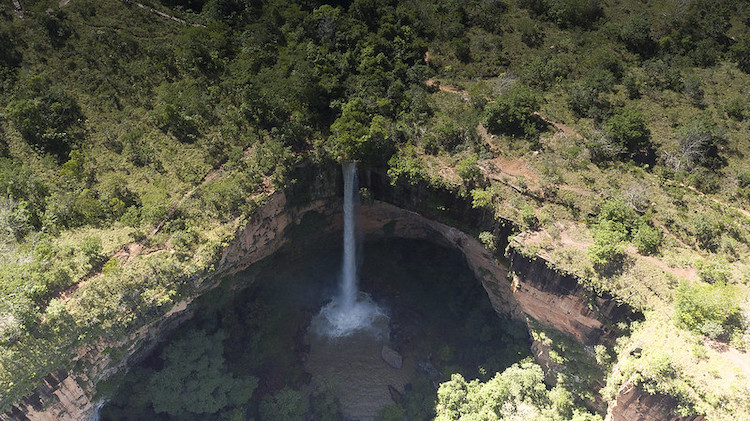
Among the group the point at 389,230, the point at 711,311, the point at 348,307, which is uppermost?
the point at 711,311

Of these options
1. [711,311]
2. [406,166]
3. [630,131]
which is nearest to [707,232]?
[711,311]

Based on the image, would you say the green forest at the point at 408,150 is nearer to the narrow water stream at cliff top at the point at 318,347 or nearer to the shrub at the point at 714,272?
the shrub at the point at 714,272

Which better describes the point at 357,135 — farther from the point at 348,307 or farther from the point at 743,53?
the point at 743,53

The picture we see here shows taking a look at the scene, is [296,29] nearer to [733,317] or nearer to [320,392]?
[320,392]

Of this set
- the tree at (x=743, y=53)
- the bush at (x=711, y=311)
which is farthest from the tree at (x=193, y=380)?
the tree at (x=743, y=53)

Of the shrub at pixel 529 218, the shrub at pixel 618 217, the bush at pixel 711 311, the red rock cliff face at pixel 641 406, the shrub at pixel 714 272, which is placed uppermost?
the shrub at pixel 618 217

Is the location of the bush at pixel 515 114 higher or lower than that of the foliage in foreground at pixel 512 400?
higher

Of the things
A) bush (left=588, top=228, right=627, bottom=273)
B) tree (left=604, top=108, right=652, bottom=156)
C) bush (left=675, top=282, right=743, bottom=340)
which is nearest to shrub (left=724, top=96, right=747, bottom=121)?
tree (left=604, top=108, right=652, bottom=156)
